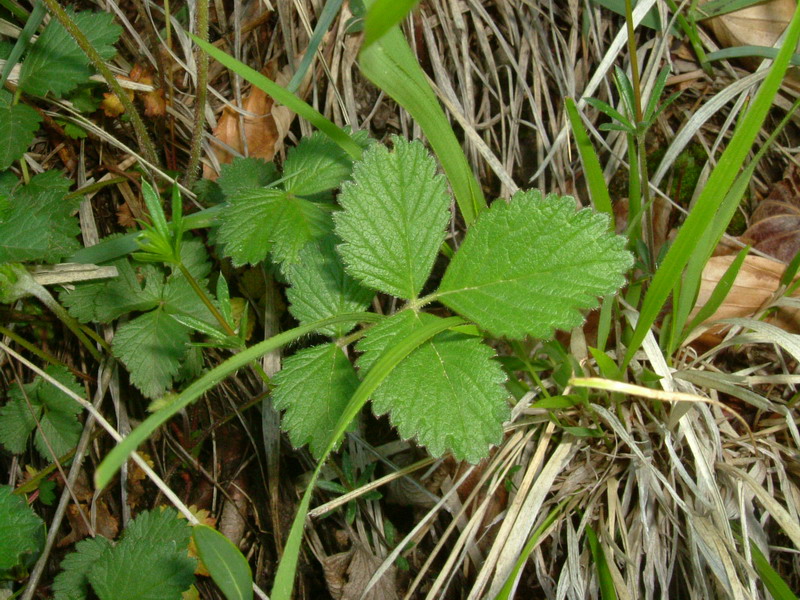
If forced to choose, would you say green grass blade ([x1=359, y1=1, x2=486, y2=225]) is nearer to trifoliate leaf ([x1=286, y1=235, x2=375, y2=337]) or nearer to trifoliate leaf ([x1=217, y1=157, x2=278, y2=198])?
trifoliate leaf ([x1=286, y1=235, x2=375, y2=337])

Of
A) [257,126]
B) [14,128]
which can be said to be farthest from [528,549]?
[14,128]

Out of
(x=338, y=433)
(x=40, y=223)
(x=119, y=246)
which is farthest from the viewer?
(x=119, y=246)

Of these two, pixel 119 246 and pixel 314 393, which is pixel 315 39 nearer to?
pixel 119 246

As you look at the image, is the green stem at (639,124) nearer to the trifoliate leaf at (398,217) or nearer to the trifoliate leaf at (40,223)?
the trifoliate leaf at (398,217)

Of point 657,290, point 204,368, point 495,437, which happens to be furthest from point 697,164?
point 204,368

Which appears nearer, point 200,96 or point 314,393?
point 314,393

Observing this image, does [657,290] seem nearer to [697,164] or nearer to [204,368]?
[697,164]
